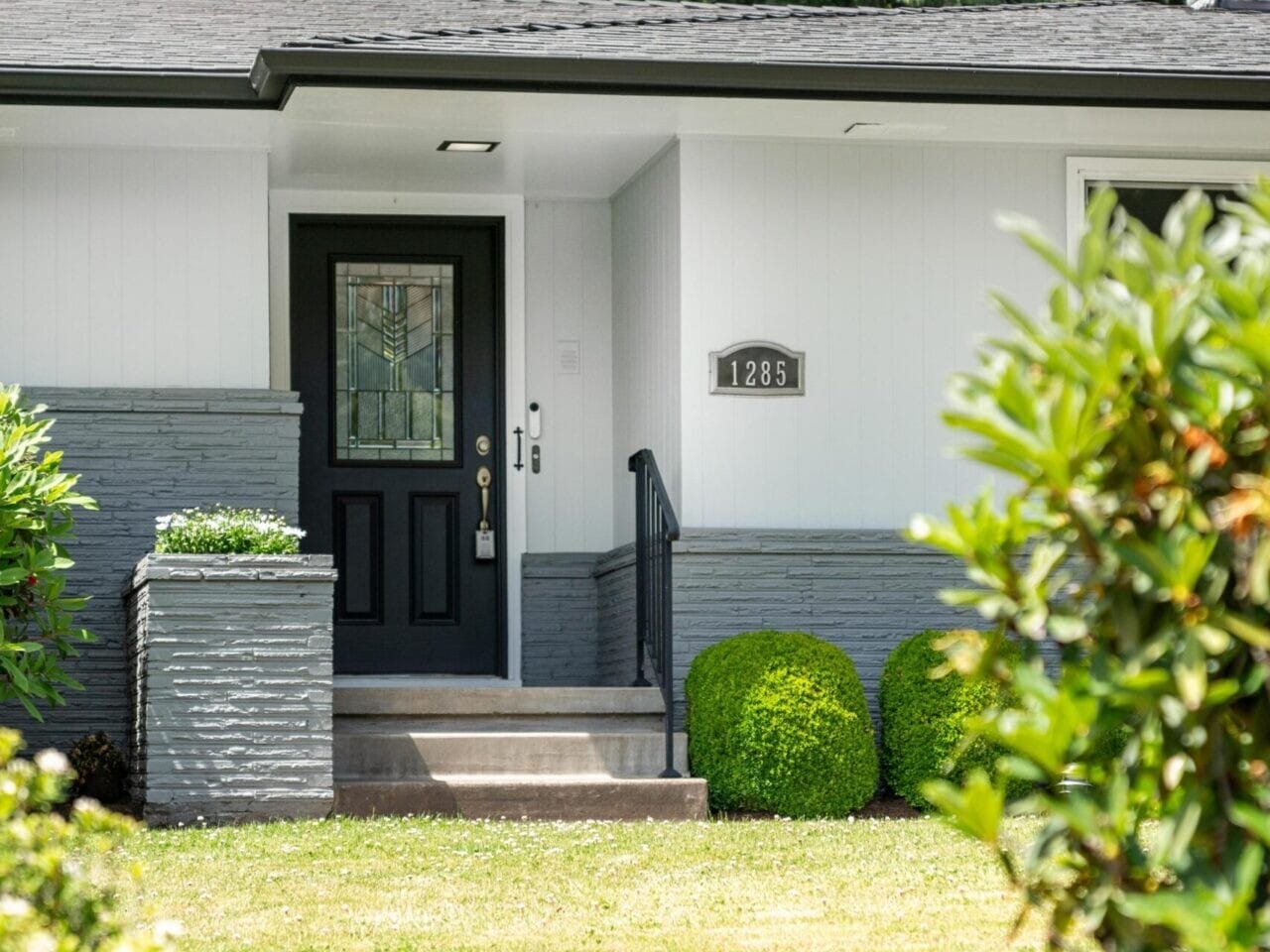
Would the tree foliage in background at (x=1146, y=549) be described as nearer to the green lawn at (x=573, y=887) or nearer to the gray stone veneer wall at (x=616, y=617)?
the green lawn at (x=573, y=887)

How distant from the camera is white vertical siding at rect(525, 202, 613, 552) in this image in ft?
32.0

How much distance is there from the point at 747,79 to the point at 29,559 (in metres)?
3.26

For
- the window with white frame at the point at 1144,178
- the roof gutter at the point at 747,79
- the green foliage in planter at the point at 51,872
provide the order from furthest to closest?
1. the window with white frame at the point at 1144,178
2. the roof gutter at the point at 747,79
3. the green foliage in planter at the point at 51,872

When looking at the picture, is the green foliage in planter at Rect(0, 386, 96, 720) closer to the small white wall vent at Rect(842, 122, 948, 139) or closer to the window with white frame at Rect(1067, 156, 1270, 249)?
the small white wall vent at Rect(842, 122, 948, 139)

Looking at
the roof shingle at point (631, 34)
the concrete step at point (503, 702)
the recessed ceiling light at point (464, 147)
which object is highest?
the roof shingle at point (631, 34)

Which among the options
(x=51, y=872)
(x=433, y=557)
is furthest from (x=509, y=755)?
(x=51, y=872)

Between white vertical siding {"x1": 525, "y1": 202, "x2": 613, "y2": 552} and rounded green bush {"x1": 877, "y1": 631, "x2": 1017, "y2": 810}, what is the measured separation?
2229 millimetres

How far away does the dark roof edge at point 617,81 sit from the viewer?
7441 mm

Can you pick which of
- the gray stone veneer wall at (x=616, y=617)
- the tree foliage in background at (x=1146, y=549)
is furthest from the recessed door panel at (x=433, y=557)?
the tree foliage in background at (x=1146, y=549)

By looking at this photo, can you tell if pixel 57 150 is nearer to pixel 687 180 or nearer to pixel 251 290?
pixel 251 290

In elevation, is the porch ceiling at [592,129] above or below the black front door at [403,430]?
above

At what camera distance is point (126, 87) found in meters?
7.76

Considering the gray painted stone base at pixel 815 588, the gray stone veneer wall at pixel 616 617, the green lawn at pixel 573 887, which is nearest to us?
the green lawn at pixel 573 887

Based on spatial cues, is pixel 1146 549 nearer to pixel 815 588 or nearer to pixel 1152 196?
pixel 815 588
